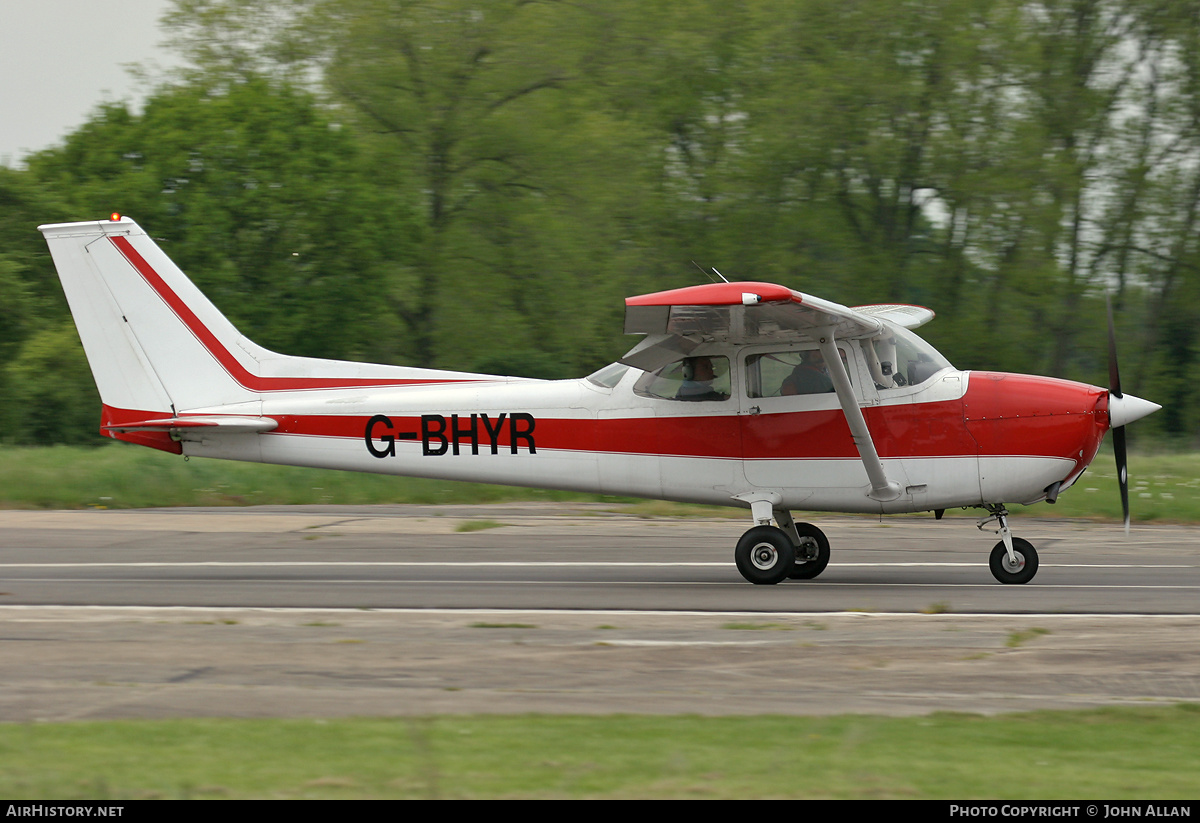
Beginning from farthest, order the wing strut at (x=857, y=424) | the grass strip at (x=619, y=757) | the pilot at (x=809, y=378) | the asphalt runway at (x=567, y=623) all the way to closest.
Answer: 1. the pilot at (x=809, y=378)
2. the wing strut at (x=857, y=424)
3. the asphalt runway at (x=567, y=623)
4. the grass strip at (x=619, y=757)

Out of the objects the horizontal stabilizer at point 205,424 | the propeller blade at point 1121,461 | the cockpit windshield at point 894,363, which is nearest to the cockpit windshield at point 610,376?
the cockpit windshield at point 894,363

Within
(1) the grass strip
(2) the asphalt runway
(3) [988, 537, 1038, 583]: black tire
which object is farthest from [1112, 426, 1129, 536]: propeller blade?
(1) the grass strip

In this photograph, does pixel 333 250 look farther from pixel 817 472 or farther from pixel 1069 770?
pixel 1069 770

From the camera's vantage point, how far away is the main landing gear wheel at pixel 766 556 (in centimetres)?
1018

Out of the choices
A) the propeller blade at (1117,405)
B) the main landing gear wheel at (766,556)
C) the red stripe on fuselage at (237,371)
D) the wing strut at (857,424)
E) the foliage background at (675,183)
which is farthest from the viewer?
the foliage background at (675,183)

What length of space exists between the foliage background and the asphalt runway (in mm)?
12296

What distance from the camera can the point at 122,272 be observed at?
439 inches

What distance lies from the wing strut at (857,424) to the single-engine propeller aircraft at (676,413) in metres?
0.02

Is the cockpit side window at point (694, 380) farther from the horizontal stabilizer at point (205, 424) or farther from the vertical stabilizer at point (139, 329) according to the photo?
the vertical stabilizer at point (139, 329)

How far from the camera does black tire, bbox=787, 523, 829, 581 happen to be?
10.8m

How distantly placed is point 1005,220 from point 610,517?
13.7m

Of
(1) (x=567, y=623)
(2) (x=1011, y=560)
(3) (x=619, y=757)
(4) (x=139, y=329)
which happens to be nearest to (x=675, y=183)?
(4) (x=139, y=329)

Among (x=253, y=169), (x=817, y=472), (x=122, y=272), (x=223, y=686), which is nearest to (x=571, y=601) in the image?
(x=817, y=472)

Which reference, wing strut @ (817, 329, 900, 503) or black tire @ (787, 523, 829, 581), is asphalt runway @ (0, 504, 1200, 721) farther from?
wing strut @ (817, 329, 900, 503)
